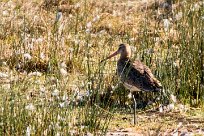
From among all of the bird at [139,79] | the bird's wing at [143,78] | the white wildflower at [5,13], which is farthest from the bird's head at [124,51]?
the white wildflower at [5,13]

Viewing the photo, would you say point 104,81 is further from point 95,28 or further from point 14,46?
point 95,28

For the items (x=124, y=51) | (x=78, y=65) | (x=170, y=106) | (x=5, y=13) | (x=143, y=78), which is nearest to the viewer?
(x=170, y=106)

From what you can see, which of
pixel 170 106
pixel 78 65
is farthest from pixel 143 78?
pixel 78 65

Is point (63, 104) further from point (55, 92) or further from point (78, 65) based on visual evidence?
point (78, 65)

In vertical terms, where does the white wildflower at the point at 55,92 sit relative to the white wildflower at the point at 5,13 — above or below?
below

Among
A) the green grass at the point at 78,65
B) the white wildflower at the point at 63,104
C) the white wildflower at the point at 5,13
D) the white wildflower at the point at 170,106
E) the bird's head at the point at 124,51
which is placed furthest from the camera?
the white wildflower at the point at 5,13

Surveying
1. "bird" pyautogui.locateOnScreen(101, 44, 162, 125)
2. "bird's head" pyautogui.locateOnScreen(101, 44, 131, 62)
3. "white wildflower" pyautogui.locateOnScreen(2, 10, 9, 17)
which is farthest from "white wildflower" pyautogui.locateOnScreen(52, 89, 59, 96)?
"white wildflower" pyautogui.locateOnScreen(2, 10, 9, 17)

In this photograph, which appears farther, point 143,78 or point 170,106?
point 143,78

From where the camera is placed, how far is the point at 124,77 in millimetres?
7855

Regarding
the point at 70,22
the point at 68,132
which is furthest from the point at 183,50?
the point at 70,22

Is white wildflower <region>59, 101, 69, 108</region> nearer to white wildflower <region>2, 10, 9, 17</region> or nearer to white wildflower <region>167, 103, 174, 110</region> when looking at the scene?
white wildflower <region>167, 103, 174, 110</region>

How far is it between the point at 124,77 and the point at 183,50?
959 millimetres

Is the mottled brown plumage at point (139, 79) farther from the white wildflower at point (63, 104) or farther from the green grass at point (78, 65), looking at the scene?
the white wildflower at point (63, 104)

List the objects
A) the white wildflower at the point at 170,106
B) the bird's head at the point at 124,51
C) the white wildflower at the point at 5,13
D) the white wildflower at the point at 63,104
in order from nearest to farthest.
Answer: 1. the white wildflower at the point at 63,104
2. the white wildflower at the point at 170,106
3. the bird's head at the point at 124,51
4. the white wildflower at the point at 5,13
